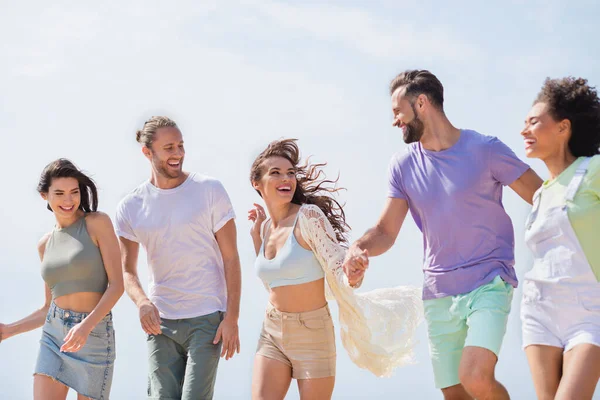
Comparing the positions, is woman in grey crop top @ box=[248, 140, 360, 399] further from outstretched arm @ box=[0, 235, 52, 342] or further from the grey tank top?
outstretched arm @ box=[0, 235, 52, 342]

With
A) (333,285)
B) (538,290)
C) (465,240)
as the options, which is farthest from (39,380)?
(538,290)

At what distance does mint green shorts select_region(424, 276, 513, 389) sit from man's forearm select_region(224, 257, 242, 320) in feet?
5.21

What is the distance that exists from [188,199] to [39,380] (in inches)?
73.6

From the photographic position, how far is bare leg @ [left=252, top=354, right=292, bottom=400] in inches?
252

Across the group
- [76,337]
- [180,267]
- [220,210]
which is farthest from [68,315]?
[220,210]

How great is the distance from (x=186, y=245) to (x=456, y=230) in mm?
2275

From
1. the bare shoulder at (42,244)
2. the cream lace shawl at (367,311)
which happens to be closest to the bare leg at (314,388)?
the cream lace shawl at (367,311)

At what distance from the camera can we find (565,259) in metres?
5.37

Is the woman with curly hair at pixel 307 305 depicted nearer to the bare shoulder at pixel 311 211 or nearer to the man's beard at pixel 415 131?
the bare shoulder at pixel 311 211

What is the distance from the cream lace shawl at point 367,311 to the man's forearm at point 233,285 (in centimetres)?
79

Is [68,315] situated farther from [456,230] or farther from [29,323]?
[456,230]

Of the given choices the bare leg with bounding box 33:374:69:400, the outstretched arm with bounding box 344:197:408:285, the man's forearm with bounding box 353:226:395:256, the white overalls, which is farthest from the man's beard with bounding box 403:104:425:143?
the bare leg with bounding box 33:374:69:400

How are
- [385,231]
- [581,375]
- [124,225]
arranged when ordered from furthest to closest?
[124,225] < [385,231] < [581,375]

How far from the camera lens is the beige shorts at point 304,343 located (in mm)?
6418
